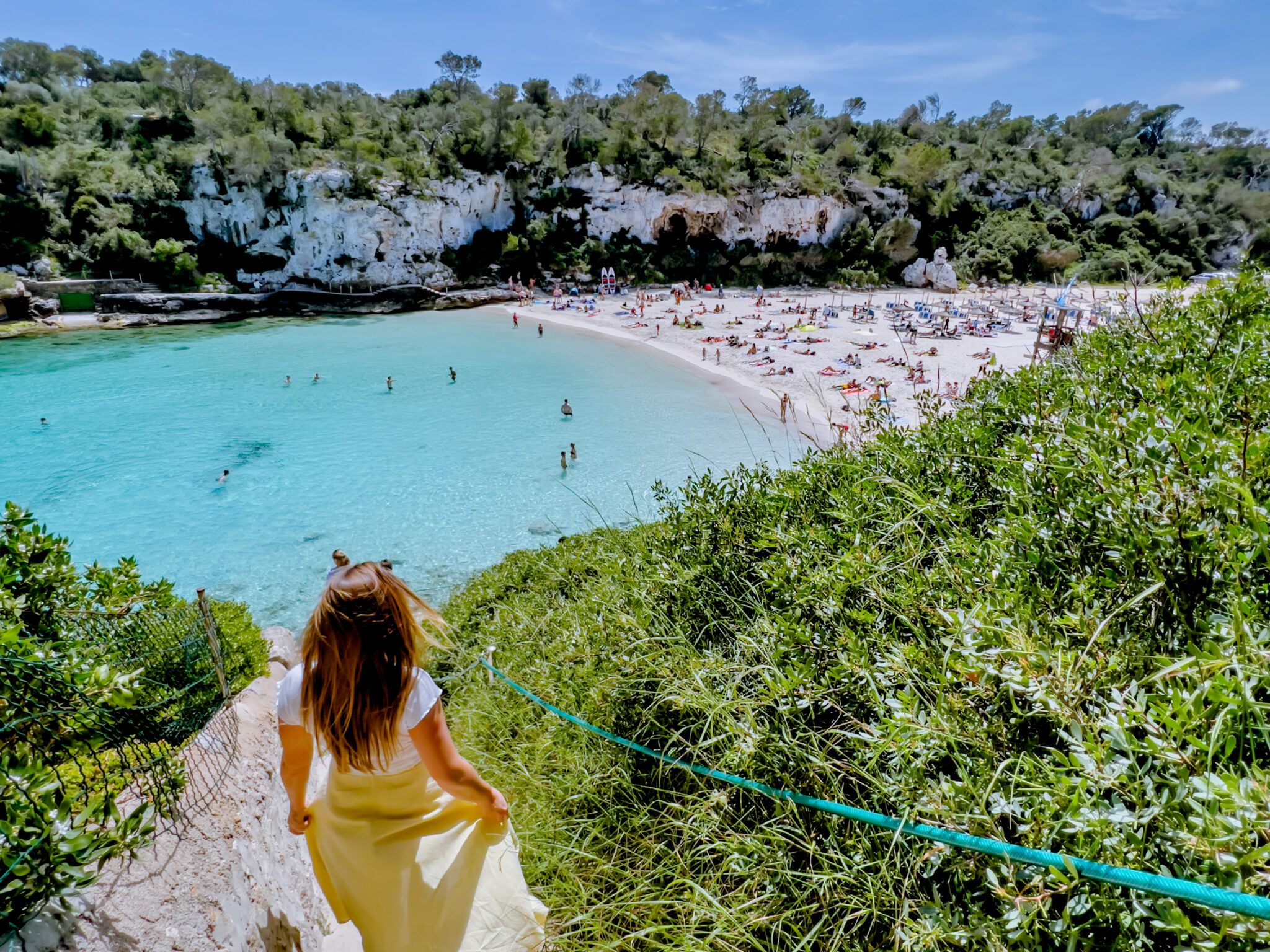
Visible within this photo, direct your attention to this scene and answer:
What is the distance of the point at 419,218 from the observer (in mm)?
41906

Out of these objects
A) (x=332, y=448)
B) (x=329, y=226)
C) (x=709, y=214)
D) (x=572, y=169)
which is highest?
(x=572, y=169)

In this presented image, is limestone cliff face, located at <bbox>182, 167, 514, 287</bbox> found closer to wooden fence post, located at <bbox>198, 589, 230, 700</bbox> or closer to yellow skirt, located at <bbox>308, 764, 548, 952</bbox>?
wooden fence post, located at <bbox>198, 589, 230, 700</bbox>

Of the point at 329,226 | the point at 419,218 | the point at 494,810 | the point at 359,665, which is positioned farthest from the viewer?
the point at 419,218

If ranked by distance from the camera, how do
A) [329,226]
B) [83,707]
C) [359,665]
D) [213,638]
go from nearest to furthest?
1. [359,665]
2. [83,707]
3. [213,638]
4. [329,226]

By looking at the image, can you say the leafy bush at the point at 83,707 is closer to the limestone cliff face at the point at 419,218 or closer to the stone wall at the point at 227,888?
the stone wall at the point at 227,888

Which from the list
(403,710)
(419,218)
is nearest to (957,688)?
(403,710)

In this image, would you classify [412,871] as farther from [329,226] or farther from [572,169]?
[572,169]

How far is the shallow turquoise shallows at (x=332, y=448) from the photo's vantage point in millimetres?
14055

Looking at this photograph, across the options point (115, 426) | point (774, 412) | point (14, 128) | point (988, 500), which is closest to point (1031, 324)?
point (774, 412)

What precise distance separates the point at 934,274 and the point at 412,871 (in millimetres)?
53993

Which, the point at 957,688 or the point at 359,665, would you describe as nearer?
the point at 359,665

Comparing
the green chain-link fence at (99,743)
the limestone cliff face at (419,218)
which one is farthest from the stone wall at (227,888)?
the limestone cliff face at (419,218)

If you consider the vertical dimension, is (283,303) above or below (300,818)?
above

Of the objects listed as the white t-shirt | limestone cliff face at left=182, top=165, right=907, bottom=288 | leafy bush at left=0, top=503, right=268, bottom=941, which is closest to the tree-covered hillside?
limestone cliff face at left=182, top=165, right=907, bottom=288
